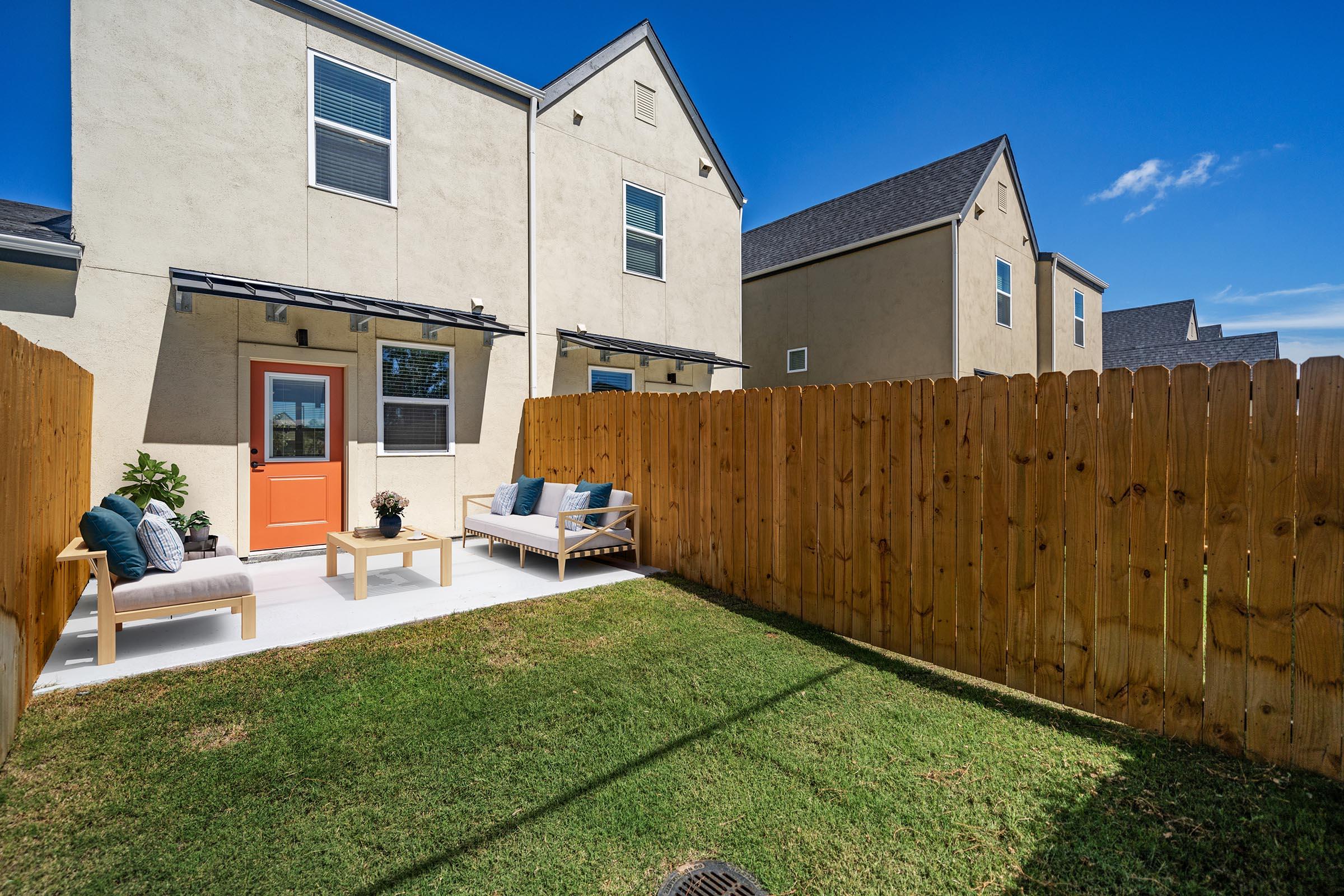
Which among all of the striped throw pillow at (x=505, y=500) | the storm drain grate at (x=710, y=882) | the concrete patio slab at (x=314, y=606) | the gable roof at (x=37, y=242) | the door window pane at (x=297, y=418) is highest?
the gable roof at (x=37, y=242)

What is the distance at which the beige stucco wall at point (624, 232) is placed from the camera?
966 centimetres

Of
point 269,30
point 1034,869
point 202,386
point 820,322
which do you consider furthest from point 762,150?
point 1034,869

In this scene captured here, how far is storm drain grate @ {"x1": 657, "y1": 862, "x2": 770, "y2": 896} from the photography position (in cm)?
201

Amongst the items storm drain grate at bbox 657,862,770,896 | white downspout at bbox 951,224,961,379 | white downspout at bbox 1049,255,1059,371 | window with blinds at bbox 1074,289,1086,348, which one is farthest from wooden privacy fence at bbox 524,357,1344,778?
window with blinds at bbox 1074,289,1086,348

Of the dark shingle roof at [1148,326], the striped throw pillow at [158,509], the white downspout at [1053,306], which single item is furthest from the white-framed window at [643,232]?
the dark shingle roof at [1148,326]

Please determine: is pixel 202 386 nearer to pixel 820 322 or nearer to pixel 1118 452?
pixel 1118 452

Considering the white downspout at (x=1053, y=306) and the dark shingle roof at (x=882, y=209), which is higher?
the dark shingle roof at (x=882, y=209)

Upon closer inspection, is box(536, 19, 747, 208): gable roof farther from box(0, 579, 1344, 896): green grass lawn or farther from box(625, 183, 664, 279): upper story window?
box(0, 579, 1344, 896): green grass lawn

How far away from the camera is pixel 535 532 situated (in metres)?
6.77

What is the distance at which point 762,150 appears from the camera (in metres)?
15.6

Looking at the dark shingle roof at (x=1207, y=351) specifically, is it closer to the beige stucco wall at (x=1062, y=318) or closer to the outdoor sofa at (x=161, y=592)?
the beige stucco wall at (x=1062, y=318)

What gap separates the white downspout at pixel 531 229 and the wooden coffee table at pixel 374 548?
3728 millimetres

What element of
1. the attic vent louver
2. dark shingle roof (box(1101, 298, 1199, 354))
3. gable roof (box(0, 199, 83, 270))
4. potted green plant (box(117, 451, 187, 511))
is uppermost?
the attic vent louver

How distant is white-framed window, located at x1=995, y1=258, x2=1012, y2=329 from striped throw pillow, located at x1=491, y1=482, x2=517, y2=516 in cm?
1209
